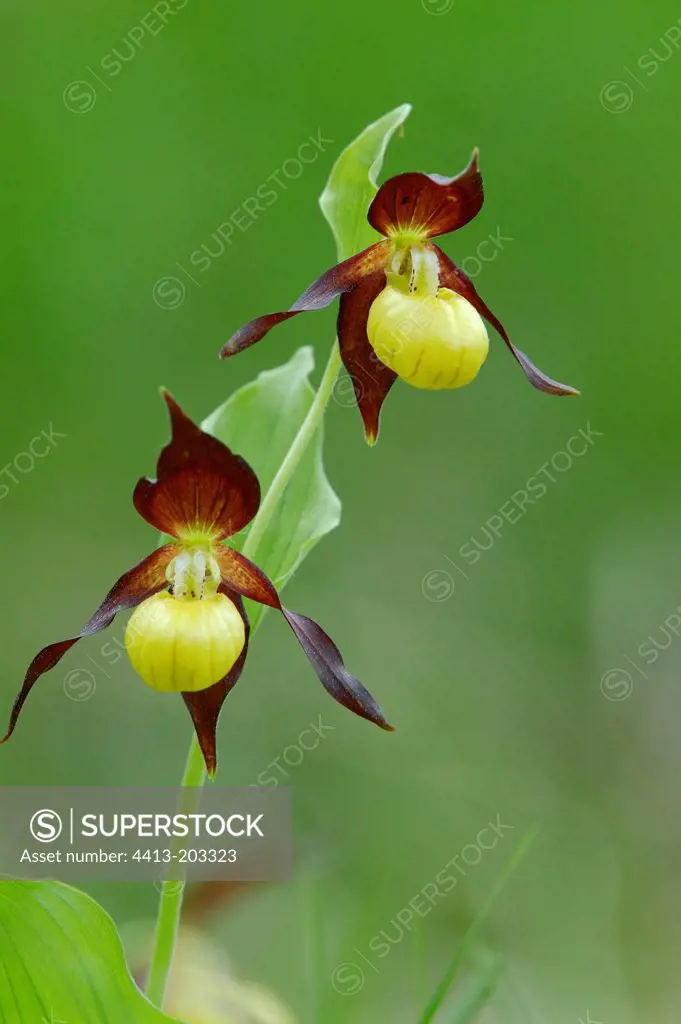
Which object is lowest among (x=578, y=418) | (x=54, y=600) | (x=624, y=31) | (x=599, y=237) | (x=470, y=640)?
(x=54, y=600)

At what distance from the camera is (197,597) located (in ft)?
4.36

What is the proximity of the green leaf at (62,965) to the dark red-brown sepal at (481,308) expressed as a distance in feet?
3.17

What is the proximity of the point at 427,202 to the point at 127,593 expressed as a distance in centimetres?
72

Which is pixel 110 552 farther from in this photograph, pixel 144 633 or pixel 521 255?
pixel 144 633

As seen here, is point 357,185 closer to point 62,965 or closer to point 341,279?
point 341,279

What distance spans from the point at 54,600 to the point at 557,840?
214 cm

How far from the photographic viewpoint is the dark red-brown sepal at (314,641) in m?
1.31

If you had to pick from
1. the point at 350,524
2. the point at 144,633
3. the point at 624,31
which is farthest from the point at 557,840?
the point at 624,31

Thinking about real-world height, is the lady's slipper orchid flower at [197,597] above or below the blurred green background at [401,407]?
below

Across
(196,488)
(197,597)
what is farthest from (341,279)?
(197,597)

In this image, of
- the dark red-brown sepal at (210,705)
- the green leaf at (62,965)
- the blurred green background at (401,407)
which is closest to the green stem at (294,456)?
the dark red-brown sepal at (210,705)

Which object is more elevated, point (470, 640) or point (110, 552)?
point (470, 640)

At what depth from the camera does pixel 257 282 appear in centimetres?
439

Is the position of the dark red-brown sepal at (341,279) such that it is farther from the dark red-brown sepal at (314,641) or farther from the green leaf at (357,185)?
the dark red-brown sepal at (314,641)
